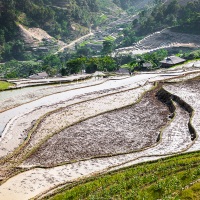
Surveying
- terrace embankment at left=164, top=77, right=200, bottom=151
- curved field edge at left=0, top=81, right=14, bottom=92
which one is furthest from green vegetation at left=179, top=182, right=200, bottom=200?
curved field edge at left=0, top=81, right=14, bottom=92

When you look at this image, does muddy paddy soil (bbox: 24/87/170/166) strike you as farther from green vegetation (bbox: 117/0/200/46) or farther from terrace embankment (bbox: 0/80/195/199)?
green vegetation (bbox: 117/0/200/46)

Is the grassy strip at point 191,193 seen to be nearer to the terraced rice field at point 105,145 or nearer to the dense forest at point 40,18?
the terraced rice field at point 105,145

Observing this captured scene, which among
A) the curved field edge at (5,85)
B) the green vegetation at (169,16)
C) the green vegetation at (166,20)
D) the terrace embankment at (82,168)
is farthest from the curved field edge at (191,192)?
the green vegetation at (169,16)

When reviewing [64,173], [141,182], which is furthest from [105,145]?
[141,182]

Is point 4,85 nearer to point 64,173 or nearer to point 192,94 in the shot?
point 192,94

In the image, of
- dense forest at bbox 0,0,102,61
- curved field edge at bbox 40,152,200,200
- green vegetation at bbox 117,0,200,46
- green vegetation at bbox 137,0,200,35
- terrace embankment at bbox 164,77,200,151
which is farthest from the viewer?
green vegetation at bbox 137,0,200,35

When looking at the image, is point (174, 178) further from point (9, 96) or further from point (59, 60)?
point (59, 60)
